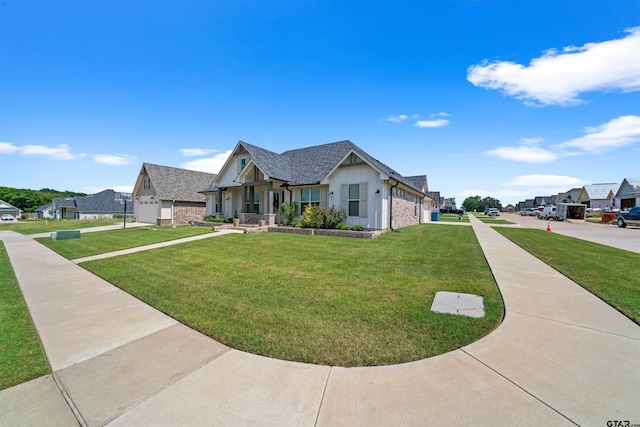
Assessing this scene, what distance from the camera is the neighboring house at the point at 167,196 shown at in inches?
1062

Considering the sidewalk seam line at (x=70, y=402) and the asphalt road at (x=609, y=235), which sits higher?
the asphalt road at (x=609, y=235)

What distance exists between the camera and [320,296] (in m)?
5.48

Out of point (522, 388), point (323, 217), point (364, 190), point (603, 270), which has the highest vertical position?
point (364, 190)

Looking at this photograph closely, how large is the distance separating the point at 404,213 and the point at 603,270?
14253 millimetres

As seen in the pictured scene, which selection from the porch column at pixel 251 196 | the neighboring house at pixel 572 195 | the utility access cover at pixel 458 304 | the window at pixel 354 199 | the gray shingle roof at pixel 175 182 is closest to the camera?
the utility access cover at pixel 458 304

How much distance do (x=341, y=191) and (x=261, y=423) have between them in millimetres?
15340

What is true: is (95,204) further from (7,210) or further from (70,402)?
(70,402)

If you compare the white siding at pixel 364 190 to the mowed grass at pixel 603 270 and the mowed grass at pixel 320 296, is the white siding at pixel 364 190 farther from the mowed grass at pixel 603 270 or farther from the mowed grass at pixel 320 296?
the mowed grass at pixel 603 270

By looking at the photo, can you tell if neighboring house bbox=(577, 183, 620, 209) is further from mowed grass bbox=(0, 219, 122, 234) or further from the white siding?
mowed grass bbox=(0, 219, 122, 234)

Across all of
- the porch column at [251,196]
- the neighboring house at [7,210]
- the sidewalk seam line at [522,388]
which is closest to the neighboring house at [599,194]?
the porch column at [251,196]

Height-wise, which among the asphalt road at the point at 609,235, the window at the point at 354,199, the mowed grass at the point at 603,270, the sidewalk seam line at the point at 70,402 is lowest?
the sidewalk seam line at the point at 70,402

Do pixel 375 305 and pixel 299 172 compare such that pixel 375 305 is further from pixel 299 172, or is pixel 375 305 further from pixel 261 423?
pixel 299 172

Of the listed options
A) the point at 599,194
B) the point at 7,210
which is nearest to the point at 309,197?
the point at 599,194

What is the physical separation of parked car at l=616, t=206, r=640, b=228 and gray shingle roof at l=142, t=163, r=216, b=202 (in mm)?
41838
